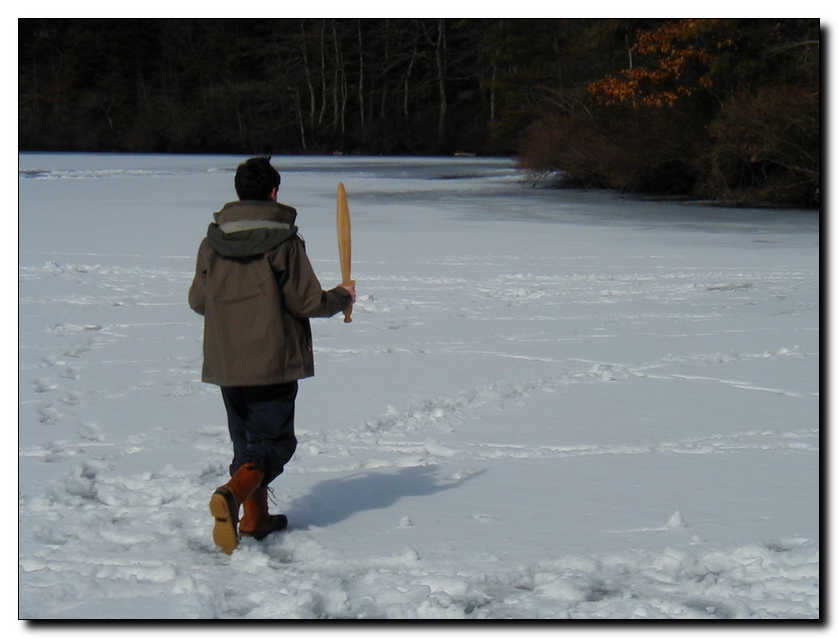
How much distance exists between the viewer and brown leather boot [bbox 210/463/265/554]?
11.3 feet

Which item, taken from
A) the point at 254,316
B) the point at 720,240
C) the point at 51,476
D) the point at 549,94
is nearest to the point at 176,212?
the point at 720,240

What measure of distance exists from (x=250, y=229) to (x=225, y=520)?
981 millimetres

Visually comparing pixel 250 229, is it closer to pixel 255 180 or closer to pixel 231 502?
pixel 255 180

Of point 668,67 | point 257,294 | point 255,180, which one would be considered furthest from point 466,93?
point 257,294

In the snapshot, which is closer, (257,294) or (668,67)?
(257,294)

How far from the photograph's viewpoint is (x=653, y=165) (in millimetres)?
23344

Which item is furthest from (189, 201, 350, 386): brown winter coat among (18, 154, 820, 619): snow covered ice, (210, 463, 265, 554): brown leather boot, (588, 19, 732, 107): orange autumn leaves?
(588, 19, 732, 107): orange autumn leaves

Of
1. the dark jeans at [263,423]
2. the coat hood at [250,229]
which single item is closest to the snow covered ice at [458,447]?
the dark jeans at [263,423]

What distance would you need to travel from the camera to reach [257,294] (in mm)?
3422

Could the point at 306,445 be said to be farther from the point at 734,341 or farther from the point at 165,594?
the point at 734,341

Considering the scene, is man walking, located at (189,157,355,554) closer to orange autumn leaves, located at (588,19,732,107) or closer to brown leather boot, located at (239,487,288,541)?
brown leather boot, located at (239,487,288,541)

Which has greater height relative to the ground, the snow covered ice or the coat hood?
the coat hood

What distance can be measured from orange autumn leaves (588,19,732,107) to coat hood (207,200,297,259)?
1863 centimetres

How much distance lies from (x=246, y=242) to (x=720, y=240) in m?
11.0
